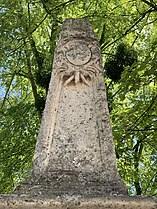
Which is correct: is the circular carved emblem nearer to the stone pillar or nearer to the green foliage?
the stone pillar

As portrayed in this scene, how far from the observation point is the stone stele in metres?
2.36

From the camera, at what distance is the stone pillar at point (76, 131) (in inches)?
110

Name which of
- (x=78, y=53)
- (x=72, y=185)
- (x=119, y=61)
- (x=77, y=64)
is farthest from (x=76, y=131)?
(x=119, y=61)

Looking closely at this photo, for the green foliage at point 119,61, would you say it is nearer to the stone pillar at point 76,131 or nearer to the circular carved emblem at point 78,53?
the stone pillar at point 76,131

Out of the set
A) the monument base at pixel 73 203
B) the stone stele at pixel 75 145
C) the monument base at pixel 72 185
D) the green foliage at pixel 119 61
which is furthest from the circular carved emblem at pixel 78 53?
the green foliage at pixel 119 61

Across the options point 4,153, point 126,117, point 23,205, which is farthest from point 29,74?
point 23,205

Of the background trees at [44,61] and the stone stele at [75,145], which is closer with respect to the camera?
the stone stele at [75,145]

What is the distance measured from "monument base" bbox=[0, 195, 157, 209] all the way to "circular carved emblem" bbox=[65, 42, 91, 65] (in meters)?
1.57

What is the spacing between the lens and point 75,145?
3.07m

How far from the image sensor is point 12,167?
8578mm

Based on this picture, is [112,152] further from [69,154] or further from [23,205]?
[23,205]

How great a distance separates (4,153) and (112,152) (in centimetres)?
605

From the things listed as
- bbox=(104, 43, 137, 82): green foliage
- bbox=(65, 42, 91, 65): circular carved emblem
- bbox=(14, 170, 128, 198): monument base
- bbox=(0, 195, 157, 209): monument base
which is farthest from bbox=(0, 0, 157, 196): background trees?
bbox=(0, 195, 157, 209): monument base

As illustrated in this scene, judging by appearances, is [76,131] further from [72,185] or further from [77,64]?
[77,64]
